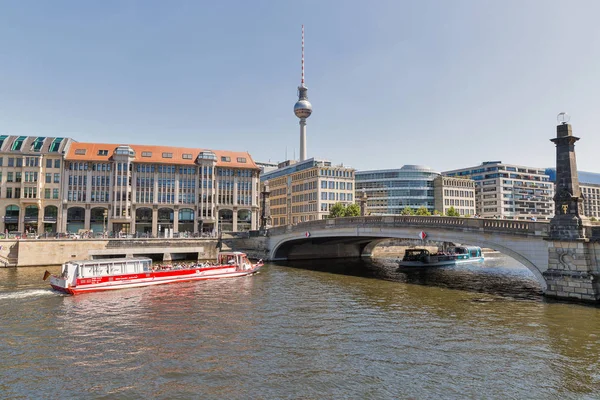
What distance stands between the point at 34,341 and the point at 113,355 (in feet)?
18.8

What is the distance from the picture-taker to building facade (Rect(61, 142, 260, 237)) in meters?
83.4

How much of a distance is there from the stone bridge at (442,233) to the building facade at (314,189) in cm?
3760

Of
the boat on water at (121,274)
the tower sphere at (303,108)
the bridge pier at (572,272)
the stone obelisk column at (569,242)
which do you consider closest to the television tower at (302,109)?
the tower sphere at (303,108)

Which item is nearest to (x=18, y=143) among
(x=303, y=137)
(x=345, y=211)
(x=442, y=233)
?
(x=345, y=211)

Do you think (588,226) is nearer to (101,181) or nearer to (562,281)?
(562,281)

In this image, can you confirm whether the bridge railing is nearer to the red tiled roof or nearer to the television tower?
the red tiled roof

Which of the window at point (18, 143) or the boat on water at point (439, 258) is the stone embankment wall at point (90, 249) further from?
the window at point (18, 143)

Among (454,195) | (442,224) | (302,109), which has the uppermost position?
(302,109)

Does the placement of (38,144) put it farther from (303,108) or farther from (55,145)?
(303,108)

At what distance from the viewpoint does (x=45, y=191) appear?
81.2 metres

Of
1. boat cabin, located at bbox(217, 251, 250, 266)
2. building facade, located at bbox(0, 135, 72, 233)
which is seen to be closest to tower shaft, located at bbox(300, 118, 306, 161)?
A: building facade, located at bbox(0, 135, 72, 233)

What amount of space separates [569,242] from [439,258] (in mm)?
35075

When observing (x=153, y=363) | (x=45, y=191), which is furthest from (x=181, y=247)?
(x=153, y=363)

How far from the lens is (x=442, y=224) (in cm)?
4125
